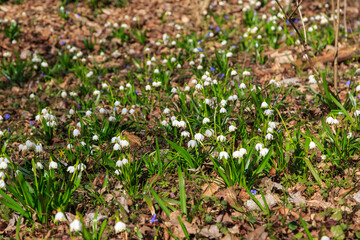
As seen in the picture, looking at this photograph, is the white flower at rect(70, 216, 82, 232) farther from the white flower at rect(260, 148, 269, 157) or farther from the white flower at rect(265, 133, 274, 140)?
the white flower at rect(265, 133, 274, 140)

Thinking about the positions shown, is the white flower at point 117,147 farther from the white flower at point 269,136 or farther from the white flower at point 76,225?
the white flower at point 269,136

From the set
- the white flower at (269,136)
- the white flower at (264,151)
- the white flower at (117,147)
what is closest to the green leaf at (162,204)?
the white flower at (117,147)

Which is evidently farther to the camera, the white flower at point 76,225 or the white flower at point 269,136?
the white flower at point 269,136

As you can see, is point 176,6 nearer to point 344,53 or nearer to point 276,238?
point 344,53

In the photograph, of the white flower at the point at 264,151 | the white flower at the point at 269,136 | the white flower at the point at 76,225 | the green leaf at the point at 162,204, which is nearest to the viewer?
the white flower at the point at 76,225

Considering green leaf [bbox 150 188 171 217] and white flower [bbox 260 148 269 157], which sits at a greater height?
white flower [bbox 260 148 269 157]

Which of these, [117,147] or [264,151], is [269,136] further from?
[117,147]

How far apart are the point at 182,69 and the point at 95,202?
2.77 metres

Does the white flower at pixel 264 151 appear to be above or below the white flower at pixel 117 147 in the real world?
above

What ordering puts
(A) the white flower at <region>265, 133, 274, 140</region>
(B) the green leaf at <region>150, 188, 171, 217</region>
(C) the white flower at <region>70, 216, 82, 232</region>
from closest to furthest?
(C) the white flower at <region>70, 216, 82, 232</region>, (B) the green leaf at <region>150, 188, 171, 217</region>, (A) the white flower at <region>265, 133, 274, 140</region>

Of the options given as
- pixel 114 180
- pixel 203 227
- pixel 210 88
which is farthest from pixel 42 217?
pixel 210 88

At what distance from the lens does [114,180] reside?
2.75m

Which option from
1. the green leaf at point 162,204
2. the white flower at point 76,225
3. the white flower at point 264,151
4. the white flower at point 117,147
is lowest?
the green leaf at point 162,204

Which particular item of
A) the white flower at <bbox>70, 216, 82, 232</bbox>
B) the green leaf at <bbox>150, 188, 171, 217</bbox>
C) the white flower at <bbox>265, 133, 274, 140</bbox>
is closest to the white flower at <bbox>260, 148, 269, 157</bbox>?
the white flower at <bbox>265, 133, 274, 140</bbox>
